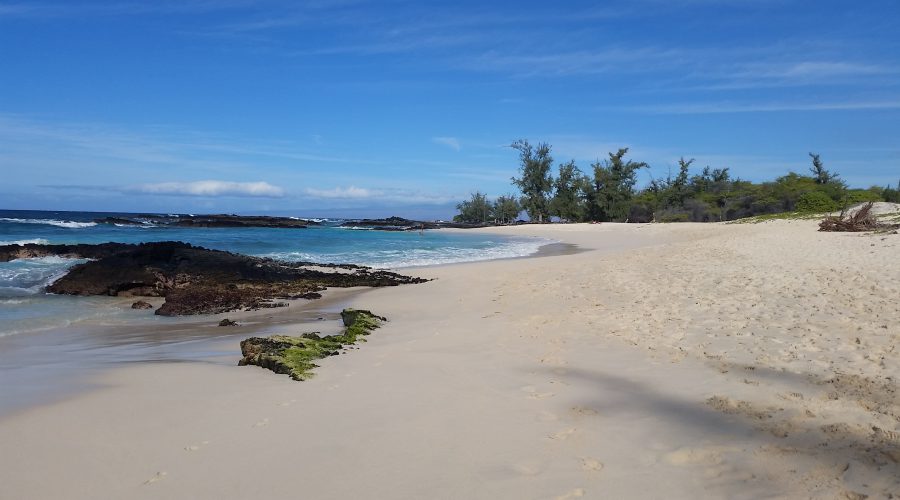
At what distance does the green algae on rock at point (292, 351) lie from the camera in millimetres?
5582

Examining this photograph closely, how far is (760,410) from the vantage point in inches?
161

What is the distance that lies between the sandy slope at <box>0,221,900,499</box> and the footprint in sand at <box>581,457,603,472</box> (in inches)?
0.6

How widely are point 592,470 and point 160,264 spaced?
1407cm

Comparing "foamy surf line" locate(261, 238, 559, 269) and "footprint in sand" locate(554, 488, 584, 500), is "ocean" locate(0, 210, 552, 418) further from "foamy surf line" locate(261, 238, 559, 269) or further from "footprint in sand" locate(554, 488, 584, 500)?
"foamy surf line" locate(261, 238, 559, 269)

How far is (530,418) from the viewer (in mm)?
4195

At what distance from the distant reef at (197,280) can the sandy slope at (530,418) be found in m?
5.36

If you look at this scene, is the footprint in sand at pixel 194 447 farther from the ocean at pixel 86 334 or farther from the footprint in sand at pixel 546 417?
the footprint in sand at pixel 546 417

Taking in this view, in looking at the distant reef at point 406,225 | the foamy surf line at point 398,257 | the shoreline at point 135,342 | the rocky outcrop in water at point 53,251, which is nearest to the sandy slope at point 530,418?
the shoreline at point 135,342

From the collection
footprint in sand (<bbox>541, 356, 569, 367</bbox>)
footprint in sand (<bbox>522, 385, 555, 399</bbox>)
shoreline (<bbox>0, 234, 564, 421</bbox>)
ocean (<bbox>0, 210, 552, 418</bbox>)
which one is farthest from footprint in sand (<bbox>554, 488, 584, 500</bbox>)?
ocean (<bbox>0, 210, 552, 418</bbox>)

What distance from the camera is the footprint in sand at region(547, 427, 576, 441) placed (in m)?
3.78

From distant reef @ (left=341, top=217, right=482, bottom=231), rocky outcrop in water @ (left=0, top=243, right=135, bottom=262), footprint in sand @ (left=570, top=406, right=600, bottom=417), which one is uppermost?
distant reef @ (left=341, top=217, right=482, bottom=231)

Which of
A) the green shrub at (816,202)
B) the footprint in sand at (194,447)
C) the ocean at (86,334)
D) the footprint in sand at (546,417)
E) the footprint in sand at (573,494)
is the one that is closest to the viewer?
the footprint in sand at (573,494)

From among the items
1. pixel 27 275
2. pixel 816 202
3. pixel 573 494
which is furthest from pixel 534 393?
pixel 816 202

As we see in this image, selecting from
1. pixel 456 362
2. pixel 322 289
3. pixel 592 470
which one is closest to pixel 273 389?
pixel 456 362
